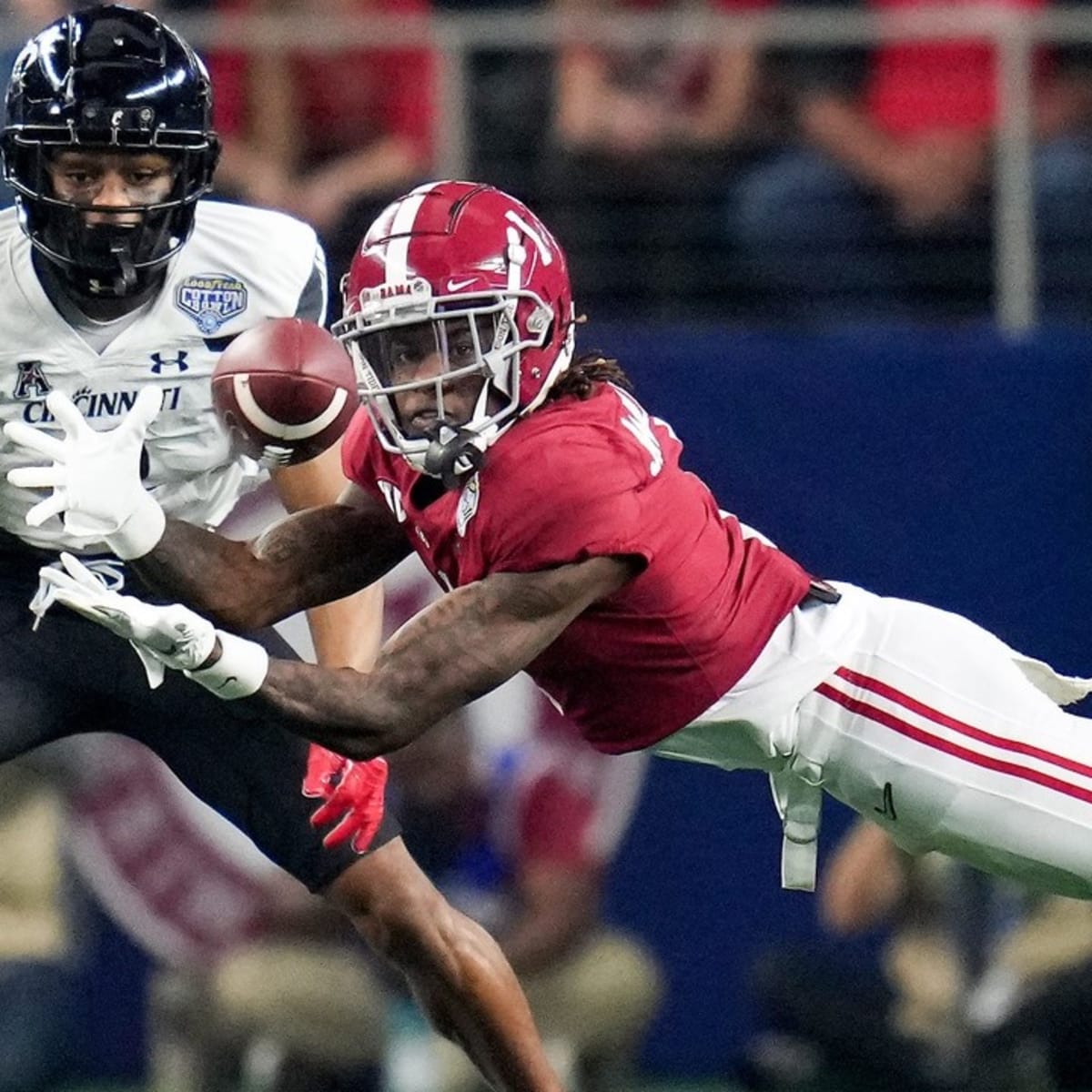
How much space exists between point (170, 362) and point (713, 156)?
2648 millimetres

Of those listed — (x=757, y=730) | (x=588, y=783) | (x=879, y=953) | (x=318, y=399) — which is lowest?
(x=879, y=953)

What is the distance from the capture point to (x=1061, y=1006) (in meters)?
6.20

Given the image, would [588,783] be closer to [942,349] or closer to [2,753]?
[942,349]

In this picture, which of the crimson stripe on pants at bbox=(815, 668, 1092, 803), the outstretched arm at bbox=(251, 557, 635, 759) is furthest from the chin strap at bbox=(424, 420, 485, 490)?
the crimson stripe on pants at bbox=(815, 668, 1092, 803)

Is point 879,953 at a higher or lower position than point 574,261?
lower

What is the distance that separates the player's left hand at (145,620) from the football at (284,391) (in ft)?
1.73

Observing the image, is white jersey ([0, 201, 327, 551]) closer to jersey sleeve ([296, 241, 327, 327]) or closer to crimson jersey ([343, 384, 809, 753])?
jersey sleeve ([296, 241, 327, 327])

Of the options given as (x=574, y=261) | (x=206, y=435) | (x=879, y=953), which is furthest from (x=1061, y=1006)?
(x=206, y=435)

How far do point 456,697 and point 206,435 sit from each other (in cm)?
93

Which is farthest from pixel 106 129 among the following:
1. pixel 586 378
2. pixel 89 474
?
pixel 586 378

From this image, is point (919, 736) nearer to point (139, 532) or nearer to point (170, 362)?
point (139, 532)

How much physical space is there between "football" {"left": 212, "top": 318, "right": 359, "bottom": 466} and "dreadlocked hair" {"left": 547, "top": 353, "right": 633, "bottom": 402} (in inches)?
15.5

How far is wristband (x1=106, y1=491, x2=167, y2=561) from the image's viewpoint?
395 cm

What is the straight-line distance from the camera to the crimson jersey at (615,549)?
3865 mm
